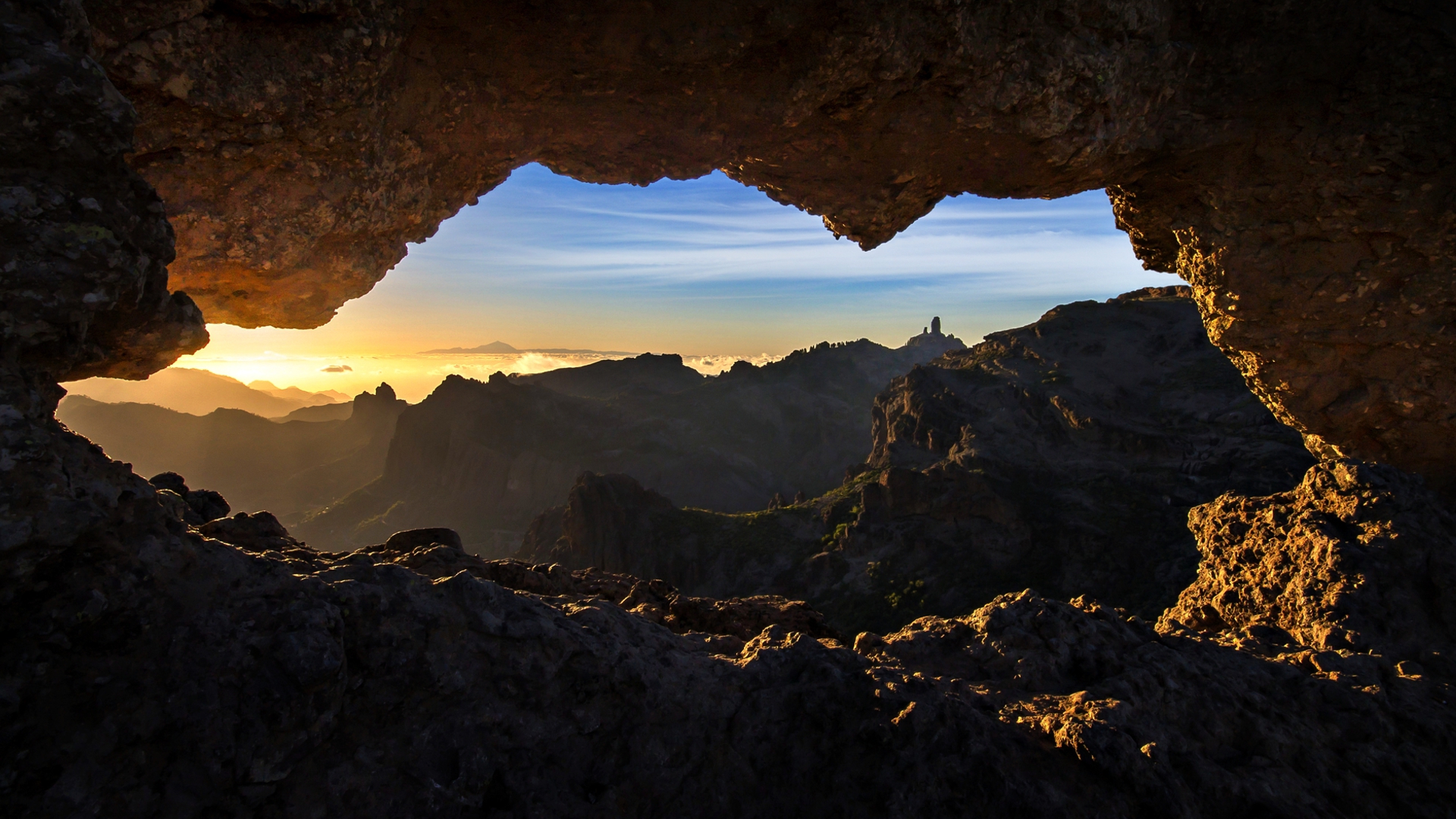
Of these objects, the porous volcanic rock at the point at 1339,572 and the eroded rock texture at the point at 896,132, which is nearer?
the eroded rock texture at the point at 896,132

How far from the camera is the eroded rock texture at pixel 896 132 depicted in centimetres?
686

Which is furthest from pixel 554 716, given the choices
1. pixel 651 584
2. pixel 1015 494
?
pixel 1015 494

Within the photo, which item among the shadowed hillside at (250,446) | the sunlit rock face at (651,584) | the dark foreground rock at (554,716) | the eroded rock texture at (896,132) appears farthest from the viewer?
the shadowed hillside at (250,446)

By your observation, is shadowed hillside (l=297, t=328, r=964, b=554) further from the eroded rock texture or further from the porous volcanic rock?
the eroded rock texture

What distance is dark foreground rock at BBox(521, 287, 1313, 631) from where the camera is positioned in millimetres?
37688

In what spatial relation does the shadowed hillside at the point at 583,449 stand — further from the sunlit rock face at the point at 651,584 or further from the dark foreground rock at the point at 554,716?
the dark foreground rock at the point at 554,716

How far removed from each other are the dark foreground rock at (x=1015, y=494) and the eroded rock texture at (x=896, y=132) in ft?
75.9

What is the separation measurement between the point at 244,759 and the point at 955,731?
13.9 feet

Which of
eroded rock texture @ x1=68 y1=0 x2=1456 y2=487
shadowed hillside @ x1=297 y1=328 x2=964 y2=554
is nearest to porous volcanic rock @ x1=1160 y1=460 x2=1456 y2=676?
eroded rock texture @ x1=68 y1=0 x2=1456 y2=487

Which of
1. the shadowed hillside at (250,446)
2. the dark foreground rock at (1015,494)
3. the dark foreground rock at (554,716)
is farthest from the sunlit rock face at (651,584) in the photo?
the shadowed hillside at (250,446)

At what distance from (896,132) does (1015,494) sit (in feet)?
131

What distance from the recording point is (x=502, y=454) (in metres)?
116

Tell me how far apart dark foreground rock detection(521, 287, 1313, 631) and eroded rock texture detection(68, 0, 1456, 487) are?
2313 centimetres

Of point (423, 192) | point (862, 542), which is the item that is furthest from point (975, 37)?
point (862, 542)
